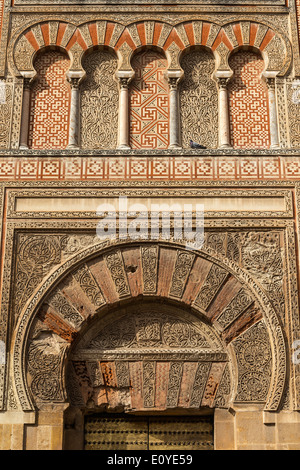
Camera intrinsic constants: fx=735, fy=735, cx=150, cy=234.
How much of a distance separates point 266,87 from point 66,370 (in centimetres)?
397

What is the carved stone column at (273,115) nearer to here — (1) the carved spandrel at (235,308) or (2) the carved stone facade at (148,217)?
(2) the carved stone facade at (148,217)

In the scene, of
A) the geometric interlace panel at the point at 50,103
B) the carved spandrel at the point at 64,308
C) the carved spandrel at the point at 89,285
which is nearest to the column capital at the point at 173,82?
the geometric interlace panel at the point at 50,103

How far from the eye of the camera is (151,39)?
868 centimetres

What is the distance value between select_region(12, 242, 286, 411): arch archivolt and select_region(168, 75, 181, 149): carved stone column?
1273 mm

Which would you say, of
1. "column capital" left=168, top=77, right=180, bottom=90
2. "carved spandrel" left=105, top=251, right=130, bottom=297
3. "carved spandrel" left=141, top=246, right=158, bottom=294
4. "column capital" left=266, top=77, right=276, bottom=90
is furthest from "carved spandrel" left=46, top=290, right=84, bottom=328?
"column capital" left=266, top=77, right=276, bottom=90

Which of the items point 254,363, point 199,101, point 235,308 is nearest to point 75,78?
point 199,101

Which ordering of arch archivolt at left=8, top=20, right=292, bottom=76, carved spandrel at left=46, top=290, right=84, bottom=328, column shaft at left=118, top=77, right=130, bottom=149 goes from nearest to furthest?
1. carved spandrel at left=46, top=290, right=84, bottom=328
2. column shaft at left=118, top=77, right=130, bottom=149
3. arch archivolt at left=8, top=20, right=292, bottom=76

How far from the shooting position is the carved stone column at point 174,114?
8272 mm

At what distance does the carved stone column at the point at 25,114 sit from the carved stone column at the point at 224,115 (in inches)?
86.6

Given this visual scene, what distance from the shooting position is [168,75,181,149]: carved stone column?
8272mm

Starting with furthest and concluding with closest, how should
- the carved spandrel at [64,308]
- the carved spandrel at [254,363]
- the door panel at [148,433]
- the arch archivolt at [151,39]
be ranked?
the arch archivolt at [151,39], the carved spandrel at [64,308], the door panel at [148,433], the carved spandrel at [254,363]

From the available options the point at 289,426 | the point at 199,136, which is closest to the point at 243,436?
the point at 289,426

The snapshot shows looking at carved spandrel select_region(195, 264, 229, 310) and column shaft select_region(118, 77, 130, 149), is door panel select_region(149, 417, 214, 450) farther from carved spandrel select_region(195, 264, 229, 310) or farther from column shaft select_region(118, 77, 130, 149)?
column shaft select_region(118, 77, 130, 149)

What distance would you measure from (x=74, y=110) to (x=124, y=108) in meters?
0.57
